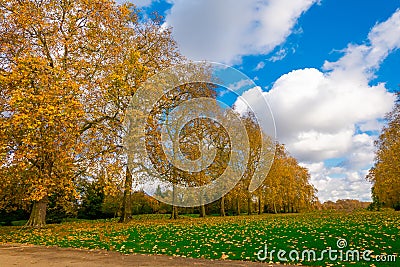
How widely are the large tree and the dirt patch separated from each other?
711cm

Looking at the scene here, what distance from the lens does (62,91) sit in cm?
1969

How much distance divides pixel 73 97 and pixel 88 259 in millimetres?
11888

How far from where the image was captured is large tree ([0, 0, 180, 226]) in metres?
19.0

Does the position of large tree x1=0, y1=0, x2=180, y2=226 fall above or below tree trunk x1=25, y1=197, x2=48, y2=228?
above

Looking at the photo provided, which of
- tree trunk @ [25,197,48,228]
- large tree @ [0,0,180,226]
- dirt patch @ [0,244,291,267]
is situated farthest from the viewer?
tree trunk @ [25,197,48,228]

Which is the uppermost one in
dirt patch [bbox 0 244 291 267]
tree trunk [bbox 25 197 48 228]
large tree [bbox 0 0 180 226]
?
large tree [bbox 0 0 180 226]

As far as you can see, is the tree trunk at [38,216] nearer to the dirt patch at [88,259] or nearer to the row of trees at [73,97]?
the row of trees at [73,97]

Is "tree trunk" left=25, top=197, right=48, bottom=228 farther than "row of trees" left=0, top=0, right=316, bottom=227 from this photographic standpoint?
Yes

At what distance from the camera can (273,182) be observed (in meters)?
49.8

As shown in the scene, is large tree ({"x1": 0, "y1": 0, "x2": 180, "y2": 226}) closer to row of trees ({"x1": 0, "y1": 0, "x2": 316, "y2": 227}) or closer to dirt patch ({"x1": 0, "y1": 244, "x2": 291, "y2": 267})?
row of trees ({"x1": 0, "y1": 0, "x2": 316, "y2": 227})

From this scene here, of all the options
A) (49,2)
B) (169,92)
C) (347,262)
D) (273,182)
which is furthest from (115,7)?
(273,182)

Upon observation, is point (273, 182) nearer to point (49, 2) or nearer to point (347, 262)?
point (49, 2)

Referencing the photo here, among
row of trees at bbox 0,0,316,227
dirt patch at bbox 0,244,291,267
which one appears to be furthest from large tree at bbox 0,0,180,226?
dirt patch at bbox 0,244,291,267

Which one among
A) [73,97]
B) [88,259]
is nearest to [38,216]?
[73,97]
